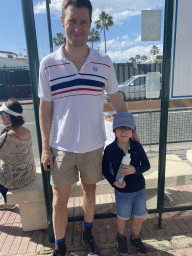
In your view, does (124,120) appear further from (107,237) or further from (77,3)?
(107,237)

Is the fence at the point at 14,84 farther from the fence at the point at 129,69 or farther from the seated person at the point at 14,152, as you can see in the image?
the seated person at the point at 14,152

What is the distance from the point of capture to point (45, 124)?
1724 millimetres

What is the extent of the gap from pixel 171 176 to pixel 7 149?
1895 mm

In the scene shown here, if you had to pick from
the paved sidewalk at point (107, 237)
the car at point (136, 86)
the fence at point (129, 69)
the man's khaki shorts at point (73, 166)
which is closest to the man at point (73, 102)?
the man's khaki shorts at point (73, 166)

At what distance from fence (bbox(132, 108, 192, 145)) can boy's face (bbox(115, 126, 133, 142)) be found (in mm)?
2305

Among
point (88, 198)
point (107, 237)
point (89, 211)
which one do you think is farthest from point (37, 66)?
point (107, 237)

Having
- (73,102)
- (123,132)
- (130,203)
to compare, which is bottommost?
(130,203)

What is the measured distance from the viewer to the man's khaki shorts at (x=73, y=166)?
1.70 m

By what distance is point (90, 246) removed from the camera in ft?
6.50

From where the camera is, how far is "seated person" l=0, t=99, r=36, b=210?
7.35 ft

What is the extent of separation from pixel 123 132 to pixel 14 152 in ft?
4.15

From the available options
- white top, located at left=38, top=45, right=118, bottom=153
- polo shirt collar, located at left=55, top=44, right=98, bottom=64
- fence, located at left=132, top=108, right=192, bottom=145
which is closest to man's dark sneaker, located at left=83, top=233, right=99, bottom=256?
white top, located at left=38, top=45, right=118, bottom=153

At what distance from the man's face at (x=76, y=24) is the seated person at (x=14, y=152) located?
1.15 metres

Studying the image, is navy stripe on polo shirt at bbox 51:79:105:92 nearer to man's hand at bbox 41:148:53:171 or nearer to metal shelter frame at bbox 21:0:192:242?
metal shelter frame at bbox 21:0:192:242
